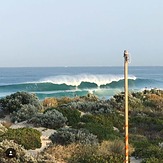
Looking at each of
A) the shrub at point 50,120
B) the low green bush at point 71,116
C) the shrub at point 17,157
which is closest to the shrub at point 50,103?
the low green bush at point 71,116

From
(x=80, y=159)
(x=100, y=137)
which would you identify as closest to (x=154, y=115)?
(x=100, y=137)

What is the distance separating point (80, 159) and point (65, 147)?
145cm

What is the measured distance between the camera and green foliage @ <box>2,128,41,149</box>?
1300 cm

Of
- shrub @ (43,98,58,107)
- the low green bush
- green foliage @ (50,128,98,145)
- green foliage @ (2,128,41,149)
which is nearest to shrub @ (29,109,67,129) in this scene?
the low green bush

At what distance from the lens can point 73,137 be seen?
13.4 metres

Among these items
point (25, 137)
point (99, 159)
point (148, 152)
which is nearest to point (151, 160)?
point (148, 152)

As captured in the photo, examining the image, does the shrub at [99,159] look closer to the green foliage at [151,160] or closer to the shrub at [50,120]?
the green foliage at [151,160]

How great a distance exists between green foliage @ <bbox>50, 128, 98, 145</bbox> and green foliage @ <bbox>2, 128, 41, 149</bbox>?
58cm

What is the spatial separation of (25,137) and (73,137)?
59.7 inches

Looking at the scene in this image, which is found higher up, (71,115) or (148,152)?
(71,115)

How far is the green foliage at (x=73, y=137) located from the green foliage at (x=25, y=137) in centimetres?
58

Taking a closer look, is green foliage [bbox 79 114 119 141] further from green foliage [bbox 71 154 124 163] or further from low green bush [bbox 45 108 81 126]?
green foliage [bbox 71 154 124 163]

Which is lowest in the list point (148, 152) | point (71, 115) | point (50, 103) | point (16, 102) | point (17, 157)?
point (50, 103)

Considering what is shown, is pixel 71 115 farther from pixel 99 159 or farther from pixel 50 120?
pixel 99 159
